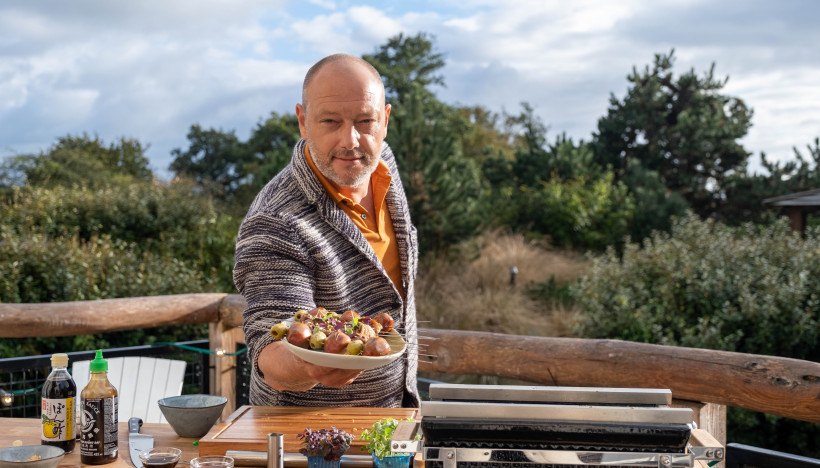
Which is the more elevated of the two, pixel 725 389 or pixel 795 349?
pixel 725 389

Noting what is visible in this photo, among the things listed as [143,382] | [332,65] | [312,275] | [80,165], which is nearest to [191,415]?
[312,275]

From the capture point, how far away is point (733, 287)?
22.1ft

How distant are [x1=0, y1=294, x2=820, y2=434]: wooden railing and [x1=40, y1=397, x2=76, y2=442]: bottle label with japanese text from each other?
166cm

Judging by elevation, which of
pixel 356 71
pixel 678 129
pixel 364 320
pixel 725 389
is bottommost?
pixel 725 389

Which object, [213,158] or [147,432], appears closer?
[147,432]

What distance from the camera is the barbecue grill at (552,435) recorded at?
4.35ft

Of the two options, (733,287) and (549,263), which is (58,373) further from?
(549,263)

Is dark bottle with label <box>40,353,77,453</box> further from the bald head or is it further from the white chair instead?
the white chair

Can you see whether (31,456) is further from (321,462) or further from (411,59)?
(411,59)

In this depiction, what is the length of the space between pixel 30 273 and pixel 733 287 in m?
5.90

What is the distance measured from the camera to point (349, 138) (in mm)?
2115

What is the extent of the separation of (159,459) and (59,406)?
1.22 ft

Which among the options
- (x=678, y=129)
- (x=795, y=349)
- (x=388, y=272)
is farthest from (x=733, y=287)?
(x=678, y=129)

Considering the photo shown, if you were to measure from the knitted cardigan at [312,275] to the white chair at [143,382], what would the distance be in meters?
1.37
